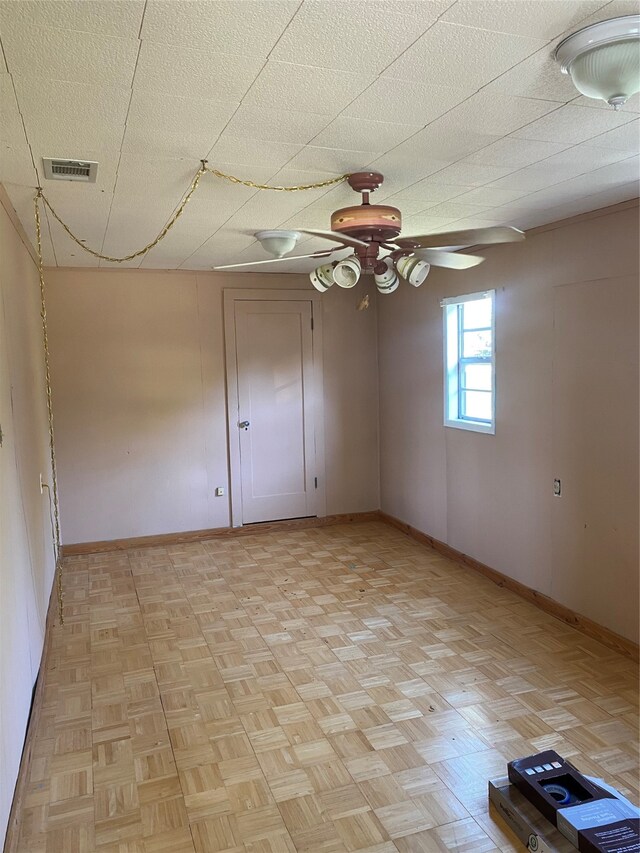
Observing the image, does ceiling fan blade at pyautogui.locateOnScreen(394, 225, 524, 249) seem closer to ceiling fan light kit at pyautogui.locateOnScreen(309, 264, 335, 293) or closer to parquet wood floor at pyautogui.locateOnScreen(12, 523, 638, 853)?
ceiling fan light kit at pyautogui.locateOnScreen(309, 264, 335, 293)

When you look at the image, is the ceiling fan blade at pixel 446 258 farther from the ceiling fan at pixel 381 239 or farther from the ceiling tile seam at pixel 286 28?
the ceiling tile seam at pixel 286 28

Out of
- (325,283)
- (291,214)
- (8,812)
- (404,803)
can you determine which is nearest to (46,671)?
(8,812)

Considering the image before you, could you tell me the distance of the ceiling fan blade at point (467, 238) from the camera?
232 cm

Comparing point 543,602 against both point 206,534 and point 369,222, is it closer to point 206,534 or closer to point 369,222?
point 369,222

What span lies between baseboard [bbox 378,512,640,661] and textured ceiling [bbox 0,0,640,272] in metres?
2.19

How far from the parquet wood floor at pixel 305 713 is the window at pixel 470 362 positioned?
1.15 metres

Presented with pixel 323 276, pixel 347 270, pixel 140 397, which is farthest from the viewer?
pixel 140 397

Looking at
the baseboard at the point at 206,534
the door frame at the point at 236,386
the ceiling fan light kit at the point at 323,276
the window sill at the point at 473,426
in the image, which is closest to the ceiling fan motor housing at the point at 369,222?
the ceiling fan light kit at the point at 323,276

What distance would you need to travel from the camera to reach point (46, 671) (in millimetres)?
3088

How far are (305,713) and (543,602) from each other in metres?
1.75

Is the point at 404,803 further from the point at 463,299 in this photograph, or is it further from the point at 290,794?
the point at 463,299

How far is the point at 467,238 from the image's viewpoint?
2381mm

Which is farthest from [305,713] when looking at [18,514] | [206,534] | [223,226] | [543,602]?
[206,534]

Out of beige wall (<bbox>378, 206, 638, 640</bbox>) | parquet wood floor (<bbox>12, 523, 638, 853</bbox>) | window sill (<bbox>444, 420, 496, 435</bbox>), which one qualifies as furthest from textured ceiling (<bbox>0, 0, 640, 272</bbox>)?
parquet wood floor (<bbox>12, 523, 638, 853</bbox>)
